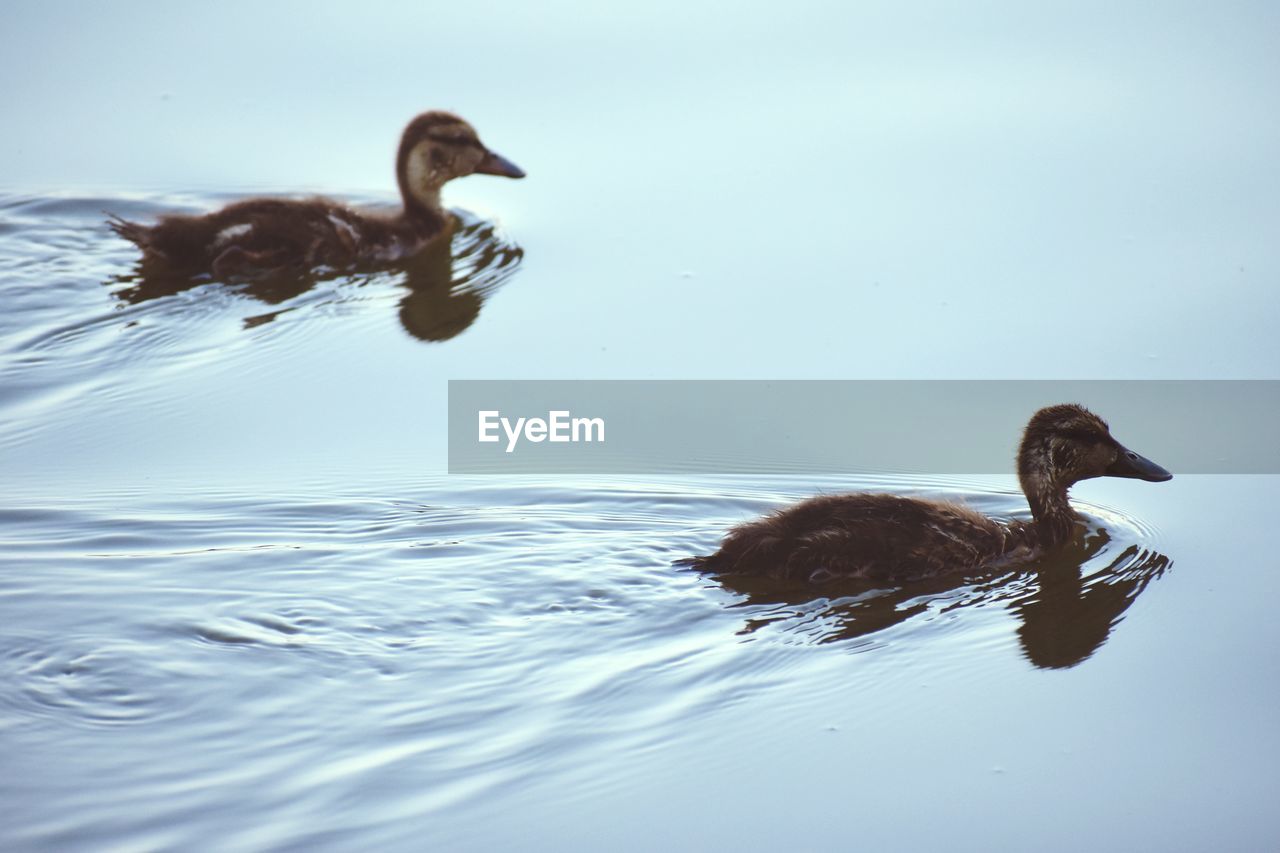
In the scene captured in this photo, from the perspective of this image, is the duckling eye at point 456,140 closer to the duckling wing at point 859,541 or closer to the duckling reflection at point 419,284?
the duckling reflection at point 419,284

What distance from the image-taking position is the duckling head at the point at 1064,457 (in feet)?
20.5

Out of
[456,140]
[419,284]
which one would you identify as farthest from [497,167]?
[419,284]

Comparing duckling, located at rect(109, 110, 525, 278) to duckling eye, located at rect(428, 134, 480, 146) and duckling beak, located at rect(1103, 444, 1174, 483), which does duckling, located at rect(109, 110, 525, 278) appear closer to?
duckling eye, located at rect(428, 134, 480, 146)

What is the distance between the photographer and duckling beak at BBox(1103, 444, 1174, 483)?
628cm

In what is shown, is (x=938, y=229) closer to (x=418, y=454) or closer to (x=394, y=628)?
(x=418, y=454)

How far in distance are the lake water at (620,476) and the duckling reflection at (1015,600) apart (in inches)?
0.8

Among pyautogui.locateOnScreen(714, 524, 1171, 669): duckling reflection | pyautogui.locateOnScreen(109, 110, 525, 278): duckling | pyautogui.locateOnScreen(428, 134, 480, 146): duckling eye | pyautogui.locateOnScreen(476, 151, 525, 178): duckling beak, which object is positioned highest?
pyautogui.locateOnScreen(428, 134, 480, 146): duckling eye

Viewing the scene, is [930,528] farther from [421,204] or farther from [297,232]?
[421,204]

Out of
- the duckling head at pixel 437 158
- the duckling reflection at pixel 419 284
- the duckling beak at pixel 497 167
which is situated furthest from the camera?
the duckling beak at pixel 497 167

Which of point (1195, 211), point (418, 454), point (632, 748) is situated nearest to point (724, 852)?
point (632, 748)

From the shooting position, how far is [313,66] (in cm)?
1026

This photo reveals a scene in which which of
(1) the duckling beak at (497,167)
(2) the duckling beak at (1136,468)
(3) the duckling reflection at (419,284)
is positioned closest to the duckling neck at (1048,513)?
(2) the duckling beak at (1136,468)

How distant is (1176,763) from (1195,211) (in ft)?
14.3

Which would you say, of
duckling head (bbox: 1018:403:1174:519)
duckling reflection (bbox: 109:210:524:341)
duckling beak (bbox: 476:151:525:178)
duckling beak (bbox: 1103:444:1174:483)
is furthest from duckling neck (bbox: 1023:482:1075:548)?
duckling beak (bbox: 476:151:525:178)
